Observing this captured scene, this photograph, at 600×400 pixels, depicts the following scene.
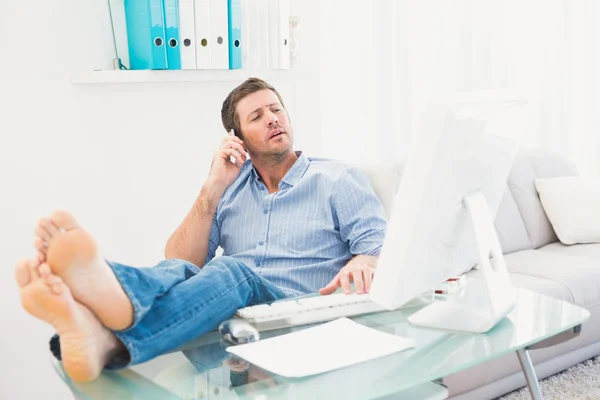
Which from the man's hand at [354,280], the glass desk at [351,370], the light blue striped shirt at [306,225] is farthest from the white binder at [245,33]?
the glass desk at [351,370]

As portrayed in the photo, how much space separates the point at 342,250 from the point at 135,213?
38.8 inches

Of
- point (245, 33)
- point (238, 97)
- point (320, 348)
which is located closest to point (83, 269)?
point (320, 348)

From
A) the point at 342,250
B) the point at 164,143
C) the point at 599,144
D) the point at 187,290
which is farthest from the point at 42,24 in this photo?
the point at 599,144

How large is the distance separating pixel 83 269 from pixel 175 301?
0.19 m

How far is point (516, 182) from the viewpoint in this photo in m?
3.20

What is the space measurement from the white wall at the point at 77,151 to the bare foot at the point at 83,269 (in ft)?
4.60

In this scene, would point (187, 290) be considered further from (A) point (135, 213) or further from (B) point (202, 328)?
(A) point (135, 213)

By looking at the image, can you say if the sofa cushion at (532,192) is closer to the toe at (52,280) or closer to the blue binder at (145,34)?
the blue binder at (145,34)

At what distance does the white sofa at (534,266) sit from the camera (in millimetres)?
2328

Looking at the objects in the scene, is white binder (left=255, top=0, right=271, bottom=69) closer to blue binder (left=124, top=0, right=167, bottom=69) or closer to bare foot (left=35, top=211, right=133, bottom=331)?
blue binder (left=124, top=0, right=167, bottom=69)

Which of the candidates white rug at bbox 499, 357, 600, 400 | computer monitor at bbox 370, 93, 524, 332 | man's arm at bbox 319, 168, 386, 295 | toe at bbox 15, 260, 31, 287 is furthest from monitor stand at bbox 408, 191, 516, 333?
white rug at bbox 499, 357, 600, 400

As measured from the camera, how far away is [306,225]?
2.08m

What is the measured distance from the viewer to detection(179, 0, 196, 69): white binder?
2574mm

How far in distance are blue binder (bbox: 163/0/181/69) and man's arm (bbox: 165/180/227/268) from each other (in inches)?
25.5
